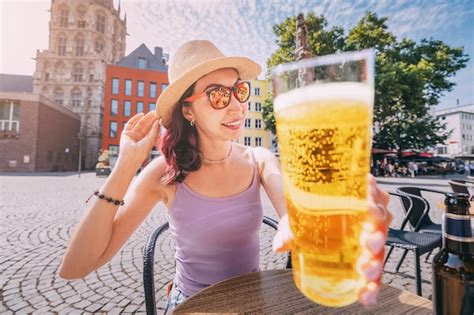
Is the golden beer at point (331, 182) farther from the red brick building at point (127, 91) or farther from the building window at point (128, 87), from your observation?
the building window at point (128, 87)

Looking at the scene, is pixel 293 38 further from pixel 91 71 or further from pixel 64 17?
pixel 64 17

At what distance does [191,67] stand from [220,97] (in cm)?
25

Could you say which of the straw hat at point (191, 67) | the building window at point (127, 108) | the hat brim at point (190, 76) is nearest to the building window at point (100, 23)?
the building window at point (127, 108)

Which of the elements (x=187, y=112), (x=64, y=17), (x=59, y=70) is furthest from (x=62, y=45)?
(x=187, y=112)

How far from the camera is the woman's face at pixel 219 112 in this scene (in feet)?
4.28

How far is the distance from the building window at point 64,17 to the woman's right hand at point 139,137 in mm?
56637

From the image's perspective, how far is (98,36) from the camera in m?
46.3

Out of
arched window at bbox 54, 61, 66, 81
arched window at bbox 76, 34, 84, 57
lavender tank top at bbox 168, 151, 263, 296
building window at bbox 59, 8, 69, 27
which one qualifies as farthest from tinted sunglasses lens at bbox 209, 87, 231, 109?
building window at bbox 59, 8, 69, 27

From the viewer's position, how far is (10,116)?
2873 centimetres

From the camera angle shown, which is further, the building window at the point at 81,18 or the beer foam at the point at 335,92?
the building window at the point at 81,18

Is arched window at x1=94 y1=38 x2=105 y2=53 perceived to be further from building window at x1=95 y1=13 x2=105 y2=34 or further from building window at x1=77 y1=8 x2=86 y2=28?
building window at x1=77 y1=8 x2=86 y2=28

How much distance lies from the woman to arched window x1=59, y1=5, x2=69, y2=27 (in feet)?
186

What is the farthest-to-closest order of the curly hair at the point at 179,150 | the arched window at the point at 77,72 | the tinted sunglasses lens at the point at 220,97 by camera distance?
1. the arched window at the point at 77,72
2. the curly hair at the point at 179,150
3. the tinted sunglasses lens at the point at 220,97

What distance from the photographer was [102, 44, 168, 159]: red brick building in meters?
37.5
